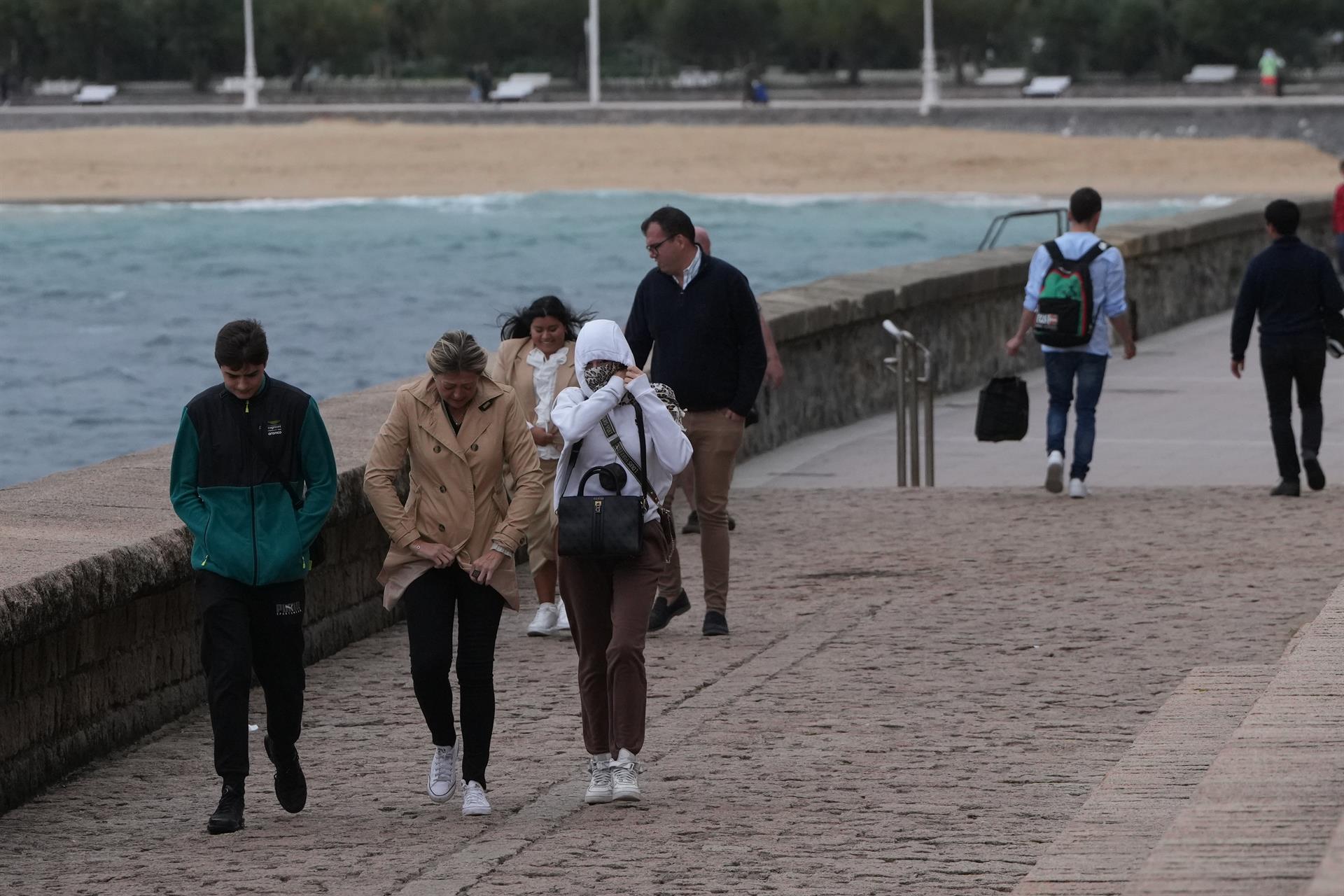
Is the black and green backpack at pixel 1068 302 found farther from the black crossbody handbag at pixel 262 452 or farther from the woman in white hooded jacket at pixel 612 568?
the black crossbody handbag at pixel 262 452

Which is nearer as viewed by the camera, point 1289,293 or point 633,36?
point 1289,293

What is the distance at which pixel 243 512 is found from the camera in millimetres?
6445

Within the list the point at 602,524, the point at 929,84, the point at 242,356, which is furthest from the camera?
the point at 929,84

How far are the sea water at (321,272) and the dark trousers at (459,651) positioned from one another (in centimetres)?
2175

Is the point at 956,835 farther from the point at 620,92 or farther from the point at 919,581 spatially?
the point at 620,92

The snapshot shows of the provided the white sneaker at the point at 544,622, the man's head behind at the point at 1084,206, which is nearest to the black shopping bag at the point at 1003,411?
the man's head behind at the point at 1084,206

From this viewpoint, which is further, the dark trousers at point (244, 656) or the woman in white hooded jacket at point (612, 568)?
the woman in white hooded jacket at point (612, 568)

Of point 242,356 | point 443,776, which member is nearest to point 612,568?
point 443,776

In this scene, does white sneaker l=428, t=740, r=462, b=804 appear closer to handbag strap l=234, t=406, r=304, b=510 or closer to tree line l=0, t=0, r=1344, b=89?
handbag strap l=234, t=406, r=304, b=510

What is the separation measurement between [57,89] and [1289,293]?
78.1 metres

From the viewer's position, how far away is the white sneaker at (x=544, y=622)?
934 cm

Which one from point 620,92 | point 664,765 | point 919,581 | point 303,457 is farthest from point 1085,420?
point 620,92

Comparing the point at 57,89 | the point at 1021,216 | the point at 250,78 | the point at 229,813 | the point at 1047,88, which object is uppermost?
the point at 250,78

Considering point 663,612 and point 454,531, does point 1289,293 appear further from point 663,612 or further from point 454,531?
point 454,531
